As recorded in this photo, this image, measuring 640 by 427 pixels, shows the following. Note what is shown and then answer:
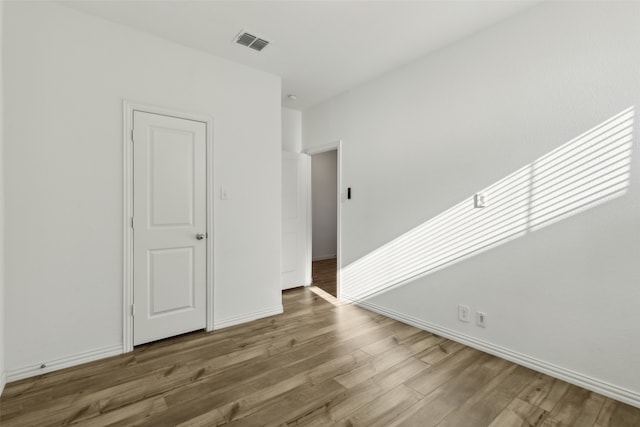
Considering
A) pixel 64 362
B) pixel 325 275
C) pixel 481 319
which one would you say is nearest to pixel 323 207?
pixel 325 275

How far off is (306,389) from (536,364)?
5.65ft

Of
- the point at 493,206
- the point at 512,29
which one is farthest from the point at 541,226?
the point at 512,29

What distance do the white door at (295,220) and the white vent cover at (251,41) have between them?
5.24 feet

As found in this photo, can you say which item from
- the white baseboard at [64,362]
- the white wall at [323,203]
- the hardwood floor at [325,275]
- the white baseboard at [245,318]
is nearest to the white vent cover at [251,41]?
the white baseboard at [245,318]

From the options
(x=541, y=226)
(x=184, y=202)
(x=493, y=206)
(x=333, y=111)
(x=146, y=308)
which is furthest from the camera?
(x=333, y=111)

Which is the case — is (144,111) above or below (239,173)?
above

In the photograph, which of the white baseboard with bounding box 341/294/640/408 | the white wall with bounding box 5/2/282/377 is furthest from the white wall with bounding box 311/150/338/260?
the white wall with bounding box 5/2/282/377

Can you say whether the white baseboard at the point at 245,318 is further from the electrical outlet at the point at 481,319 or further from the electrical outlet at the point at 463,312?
the electrical outlet at the point at 481,319

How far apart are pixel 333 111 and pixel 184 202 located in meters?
2.23

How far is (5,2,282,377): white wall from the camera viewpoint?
213 centimetres

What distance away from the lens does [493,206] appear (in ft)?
8.21

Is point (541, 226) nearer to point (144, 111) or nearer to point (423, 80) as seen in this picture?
point (423, 80)

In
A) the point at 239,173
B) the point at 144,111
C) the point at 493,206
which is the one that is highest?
the point at 144,111

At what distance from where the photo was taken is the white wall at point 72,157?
2135 mm
